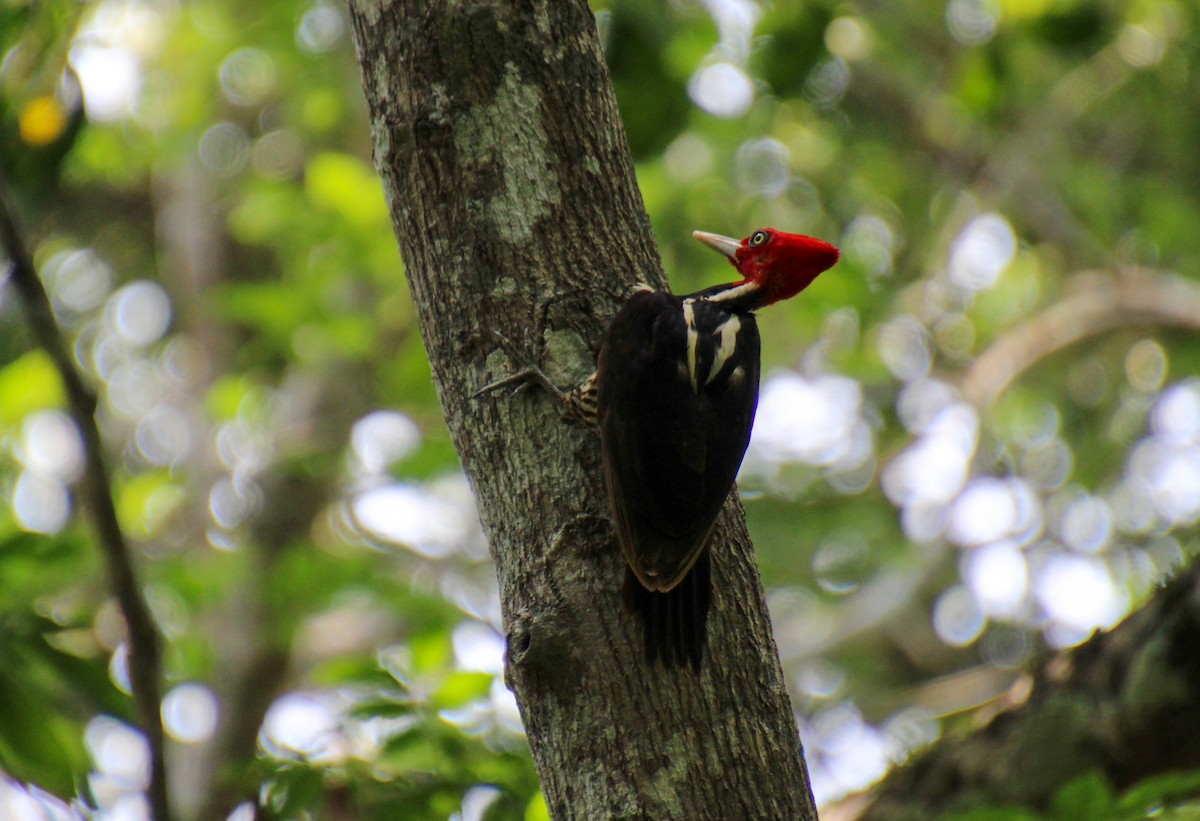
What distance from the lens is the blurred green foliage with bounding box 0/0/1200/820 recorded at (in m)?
5.02

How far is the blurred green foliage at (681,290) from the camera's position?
5.02 metres

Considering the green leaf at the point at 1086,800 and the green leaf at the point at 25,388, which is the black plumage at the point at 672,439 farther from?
the green leaf at the point at 25,388

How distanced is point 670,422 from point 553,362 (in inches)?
14.5

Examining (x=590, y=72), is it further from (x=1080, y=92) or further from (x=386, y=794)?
(x=1080, y=92)

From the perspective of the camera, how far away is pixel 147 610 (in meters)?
1.78

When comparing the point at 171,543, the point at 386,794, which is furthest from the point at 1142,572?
the point at 386,794

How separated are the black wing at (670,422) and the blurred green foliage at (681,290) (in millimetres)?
1105

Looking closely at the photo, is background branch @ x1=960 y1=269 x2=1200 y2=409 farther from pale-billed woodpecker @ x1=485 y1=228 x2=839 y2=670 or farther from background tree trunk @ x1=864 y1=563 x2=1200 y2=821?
pale-billed woodpecker @ x1=485 y1=228 x2=839 y2=670

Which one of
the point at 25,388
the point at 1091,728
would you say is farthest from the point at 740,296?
the point at 25,388

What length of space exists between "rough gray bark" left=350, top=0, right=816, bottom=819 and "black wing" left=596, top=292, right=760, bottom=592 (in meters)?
0.05

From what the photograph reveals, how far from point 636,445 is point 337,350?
395 centimetres

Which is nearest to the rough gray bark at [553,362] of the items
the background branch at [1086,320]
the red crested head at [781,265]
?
the red crested head at [781,265]

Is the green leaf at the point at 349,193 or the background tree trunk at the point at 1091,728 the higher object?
the green leaf at the point at 349,193

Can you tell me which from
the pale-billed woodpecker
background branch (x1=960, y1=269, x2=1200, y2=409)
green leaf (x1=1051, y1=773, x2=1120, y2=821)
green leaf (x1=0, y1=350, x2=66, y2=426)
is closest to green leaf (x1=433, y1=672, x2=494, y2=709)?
the pale-billed woodpecker
